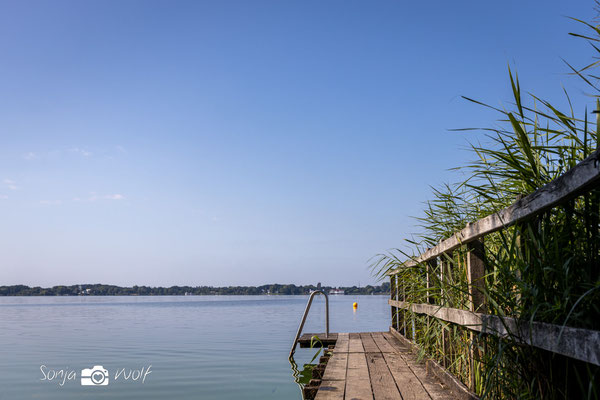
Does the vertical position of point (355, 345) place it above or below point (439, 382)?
below

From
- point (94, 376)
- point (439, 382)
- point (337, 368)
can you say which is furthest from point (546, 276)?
point (94, 376)

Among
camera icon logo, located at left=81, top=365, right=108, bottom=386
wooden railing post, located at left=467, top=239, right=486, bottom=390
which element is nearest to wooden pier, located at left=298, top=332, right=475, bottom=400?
wooden railing post, located at left=467, top=239, right=486, bottom=390

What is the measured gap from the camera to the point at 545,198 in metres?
2.23

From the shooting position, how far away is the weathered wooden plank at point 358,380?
3897 mm

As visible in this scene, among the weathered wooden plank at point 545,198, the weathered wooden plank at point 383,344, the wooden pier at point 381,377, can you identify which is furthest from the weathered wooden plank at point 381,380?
the weathered wooden plank at point 545,198

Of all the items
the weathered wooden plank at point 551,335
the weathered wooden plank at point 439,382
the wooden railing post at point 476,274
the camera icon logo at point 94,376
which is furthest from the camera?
the camera icon logo at point 94,376

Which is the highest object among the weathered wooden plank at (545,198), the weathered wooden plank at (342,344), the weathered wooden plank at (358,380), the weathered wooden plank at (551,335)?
the weathered wooden plank at (545,198)

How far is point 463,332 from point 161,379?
894 centimetres

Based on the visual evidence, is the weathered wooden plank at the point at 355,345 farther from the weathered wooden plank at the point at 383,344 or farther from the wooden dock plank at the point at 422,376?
the wooden dock plank at the point at 422,376

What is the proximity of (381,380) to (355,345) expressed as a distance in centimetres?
310

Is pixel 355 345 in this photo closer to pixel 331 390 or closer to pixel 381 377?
pixel 381 377

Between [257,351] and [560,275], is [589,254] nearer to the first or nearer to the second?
[560,275]

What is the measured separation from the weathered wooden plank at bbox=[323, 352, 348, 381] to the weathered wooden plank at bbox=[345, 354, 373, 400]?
52 mm

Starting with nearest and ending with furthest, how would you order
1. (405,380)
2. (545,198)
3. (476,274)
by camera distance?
(545,198) → (476,274) → (405,380)
